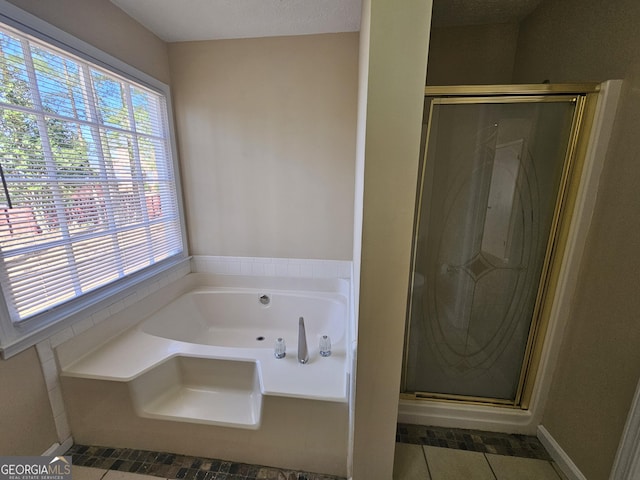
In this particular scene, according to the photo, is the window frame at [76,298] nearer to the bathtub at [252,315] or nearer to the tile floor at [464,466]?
the bathtub at [252,315]

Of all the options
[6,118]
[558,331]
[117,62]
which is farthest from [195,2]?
[558,331]

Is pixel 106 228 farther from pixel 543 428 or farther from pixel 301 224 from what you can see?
pixel 543 428

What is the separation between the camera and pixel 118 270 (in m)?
1.68

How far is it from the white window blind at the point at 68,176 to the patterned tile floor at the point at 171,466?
83 centimetres

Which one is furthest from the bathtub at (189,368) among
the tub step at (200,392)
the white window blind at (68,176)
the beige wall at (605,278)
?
the beige wall at (605,278)

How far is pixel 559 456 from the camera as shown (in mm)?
1304

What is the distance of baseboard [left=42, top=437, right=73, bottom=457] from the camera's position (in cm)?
127

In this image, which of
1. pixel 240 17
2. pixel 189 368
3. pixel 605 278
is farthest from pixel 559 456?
pixel 240 17

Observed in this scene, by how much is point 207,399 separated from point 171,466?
0.31m

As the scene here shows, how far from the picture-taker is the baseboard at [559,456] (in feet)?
3.99

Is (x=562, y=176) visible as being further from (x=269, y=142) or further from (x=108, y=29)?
(x=108, y=29)

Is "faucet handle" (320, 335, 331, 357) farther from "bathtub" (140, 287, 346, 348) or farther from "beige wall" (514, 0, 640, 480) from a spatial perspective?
"beige wall" (514, 0, 640, 480)

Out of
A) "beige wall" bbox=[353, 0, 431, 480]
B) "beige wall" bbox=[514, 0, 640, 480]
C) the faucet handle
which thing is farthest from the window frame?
"beige wall" bbox=[514, 0, 640, 480]

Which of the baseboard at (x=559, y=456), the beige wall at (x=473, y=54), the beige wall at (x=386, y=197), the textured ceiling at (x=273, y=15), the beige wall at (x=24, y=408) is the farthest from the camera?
the beige wall at (x=473, y=54)
